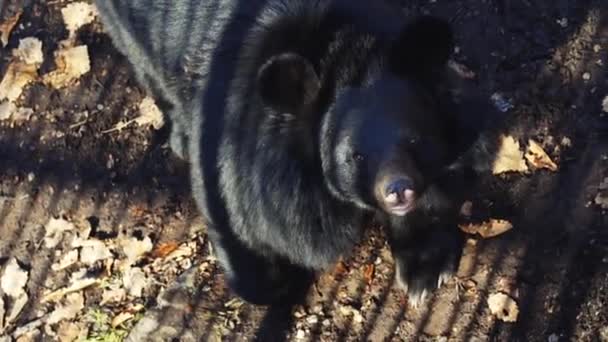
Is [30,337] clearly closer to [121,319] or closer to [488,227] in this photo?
[121,319]

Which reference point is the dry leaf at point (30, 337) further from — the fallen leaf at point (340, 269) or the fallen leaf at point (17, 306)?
the fallen leaf at point (340, 269)

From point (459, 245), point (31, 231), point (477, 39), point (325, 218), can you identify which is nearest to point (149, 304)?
point (31, 231)

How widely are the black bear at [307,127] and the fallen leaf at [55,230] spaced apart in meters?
0.76

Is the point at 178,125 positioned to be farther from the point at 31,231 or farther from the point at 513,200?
the point at 513,200

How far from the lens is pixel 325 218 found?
3.96 metres

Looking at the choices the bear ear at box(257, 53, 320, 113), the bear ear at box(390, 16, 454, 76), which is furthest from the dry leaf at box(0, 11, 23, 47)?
the bear ear at box(390, 16, 454, 76)

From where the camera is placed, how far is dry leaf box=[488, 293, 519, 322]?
4262mm

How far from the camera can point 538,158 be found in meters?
4.64

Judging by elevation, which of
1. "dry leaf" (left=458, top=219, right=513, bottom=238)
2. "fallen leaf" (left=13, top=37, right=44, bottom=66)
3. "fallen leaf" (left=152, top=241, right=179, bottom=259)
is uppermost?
"dry leaf" (left=458, top=219, right=513, bottom=238)

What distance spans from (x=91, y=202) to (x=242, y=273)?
3.61 ft

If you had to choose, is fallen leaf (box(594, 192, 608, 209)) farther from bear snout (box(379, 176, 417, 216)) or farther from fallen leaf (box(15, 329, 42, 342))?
fallen leaf (box(15, 329, 42, 342))

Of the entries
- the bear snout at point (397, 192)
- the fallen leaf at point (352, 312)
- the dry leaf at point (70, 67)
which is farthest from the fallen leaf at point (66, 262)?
the bear snout at point (397, 192)

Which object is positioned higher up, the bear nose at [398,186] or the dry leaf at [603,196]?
the bear nose at [398,186]

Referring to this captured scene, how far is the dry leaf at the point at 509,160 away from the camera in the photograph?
15.2 ft
